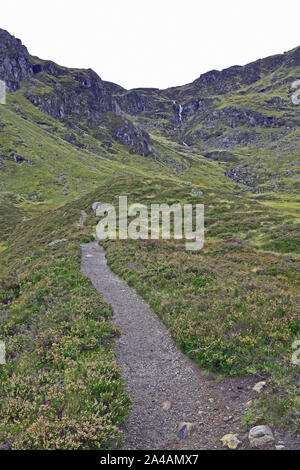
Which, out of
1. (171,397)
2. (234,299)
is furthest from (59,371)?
(234,299)

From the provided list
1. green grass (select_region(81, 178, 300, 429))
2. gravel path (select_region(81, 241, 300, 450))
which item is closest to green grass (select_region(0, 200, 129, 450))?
gravel path (select_region(81, 241, 300, 450))

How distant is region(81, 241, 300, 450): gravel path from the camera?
7.14 metres

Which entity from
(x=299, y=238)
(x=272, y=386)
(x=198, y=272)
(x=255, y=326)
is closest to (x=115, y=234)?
(x=198, y=272)

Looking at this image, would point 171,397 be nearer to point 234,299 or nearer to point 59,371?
point 59,371

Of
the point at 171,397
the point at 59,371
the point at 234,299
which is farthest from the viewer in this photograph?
the point at 234,299

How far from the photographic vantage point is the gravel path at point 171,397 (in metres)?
7.14

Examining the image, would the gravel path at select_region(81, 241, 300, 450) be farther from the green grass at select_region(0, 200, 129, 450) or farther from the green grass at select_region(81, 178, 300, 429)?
the green grass at select_region(0, 200, 129, 450)

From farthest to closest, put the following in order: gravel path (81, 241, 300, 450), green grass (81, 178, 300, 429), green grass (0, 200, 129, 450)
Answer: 1. green grass (81, 178, 300, 429)
2. gravel path (81, 241, 300, 450)
3. green grass (0, 200, 129, 450)

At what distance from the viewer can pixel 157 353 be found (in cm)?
1130

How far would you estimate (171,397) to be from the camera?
28.7 feet

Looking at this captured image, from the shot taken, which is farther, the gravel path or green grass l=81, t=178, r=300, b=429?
green grass l=81, t=178, r=300, b=429

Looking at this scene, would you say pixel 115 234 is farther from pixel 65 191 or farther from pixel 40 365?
pixel 65 191

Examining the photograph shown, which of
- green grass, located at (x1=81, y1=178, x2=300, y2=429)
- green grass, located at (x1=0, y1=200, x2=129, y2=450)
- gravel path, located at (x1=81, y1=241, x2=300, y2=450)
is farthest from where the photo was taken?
green grass, located at (x1=81, y1=178, x2=300, y2=429)

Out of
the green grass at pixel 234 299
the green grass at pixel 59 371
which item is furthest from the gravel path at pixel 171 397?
the green grass at pixel 59 371
